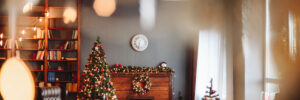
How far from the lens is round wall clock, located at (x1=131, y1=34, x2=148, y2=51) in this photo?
619 cm

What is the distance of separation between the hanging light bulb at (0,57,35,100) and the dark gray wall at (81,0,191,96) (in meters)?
4.62

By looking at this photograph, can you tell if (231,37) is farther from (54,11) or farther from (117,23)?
(54,11)

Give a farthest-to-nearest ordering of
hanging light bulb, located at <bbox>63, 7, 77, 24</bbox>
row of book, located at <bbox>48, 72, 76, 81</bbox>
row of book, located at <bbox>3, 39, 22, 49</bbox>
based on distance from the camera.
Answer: hanging light bulb, located at <bbox>63, 7, 77, 24</bbox>, row of book, located at <bbox>48, 72, 76, 81</bbox>, row of book, located at <bbox>3, 39, 22, 49</bbox>

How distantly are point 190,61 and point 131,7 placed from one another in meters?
1.84

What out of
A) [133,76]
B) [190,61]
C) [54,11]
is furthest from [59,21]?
[190,61]

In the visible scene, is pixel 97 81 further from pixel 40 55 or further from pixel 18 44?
pixel 18 44

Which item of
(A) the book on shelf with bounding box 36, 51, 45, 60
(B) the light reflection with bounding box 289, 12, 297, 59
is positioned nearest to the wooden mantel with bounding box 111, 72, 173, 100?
(A) the book on shelf with bounding box 36, 51, 45, 60

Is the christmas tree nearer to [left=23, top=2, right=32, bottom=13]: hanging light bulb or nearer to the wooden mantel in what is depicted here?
the wooden mantel

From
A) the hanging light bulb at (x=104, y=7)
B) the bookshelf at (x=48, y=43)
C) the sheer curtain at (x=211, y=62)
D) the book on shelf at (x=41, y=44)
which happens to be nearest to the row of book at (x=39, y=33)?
the bookshelf at (x=48, y=43)

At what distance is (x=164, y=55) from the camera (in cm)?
633

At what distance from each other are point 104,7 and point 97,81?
1883mm

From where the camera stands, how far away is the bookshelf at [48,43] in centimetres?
579

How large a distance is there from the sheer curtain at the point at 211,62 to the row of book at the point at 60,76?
107 inches

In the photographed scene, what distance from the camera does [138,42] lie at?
620 cm
